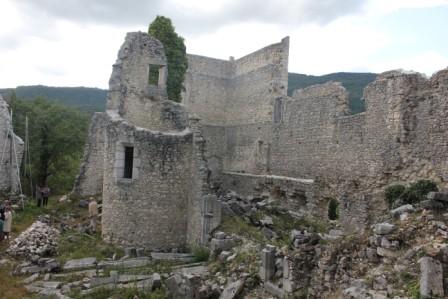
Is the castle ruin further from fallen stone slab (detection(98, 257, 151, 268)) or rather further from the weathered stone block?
the weathered stone block

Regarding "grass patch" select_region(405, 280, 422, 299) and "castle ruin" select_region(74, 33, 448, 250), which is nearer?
"grass patch" select_region(405, 280, 422, 299)

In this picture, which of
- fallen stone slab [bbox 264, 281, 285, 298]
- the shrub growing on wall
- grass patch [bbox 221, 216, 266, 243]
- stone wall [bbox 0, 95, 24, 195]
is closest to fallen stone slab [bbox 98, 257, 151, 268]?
grass patch [bbox 221, 216, 266, 243]

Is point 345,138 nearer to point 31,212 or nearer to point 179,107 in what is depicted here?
point 179,107

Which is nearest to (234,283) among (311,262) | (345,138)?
(311,262)

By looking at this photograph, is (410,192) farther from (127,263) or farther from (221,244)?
(127,263)

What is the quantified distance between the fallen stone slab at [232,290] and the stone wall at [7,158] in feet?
45.2

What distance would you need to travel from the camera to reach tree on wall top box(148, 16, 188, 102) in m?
25.2

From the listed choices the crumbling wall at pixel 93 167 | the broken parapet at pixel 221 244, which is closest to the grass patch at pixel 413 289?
the broken parapet at pixel 221 244

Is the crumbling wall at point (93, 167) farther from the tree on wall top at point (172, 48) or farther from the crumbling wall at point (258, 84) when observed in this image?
the crumbling wall at point (258, 84)

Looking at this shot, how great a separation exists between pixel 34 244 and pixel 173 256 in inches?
156

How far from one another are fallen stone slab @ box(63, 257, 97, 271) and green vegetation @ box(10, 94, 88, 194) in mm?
14482

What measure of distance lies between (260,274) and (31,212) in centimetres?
1177

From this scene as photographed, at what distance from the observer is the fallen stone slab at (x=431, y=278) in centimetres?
536

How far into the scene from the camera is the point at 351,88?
1475 inches
